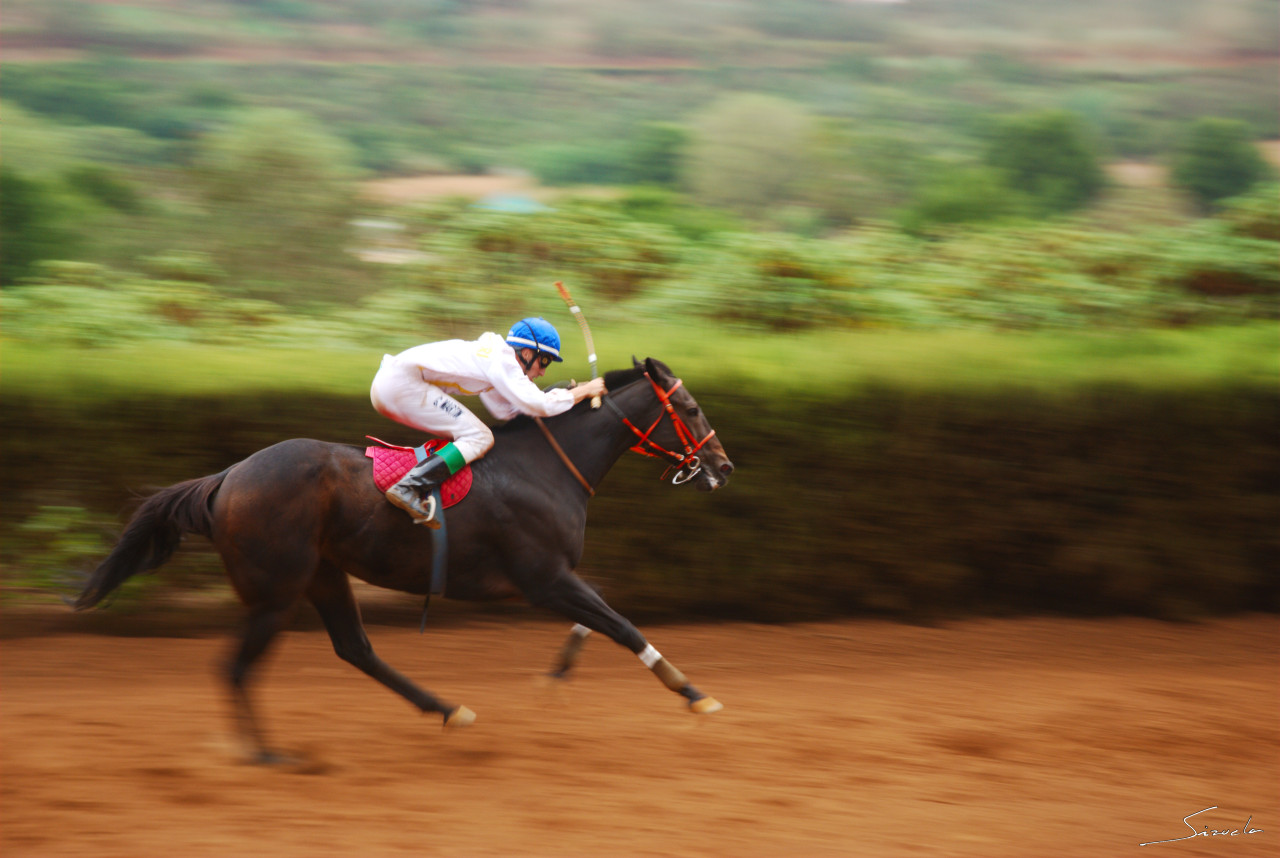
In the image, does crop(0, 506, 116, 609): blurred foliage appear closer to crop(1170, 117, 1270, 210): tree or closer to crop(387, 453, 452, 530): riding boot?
crop(387, 453, 452, 530): riding boot

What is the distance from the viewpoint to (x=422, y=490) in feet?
15.4

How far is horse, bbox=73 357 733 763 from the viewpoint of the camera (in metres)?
4.64

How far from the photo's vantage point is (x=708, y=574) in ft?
23.4

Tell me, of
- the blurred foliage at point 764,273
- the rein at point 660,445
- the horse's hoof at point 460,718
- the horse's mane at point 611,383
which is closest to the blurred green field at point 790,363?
the blurred foliage at point 764,273

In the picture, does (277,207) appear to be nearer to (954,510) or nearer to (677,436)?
(677,436)

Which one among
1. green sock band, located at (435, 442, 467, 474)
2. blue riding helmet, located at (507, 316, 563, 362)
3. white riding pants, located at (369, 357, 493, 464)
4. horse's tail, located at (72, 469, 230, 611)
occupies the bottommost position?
horse's tail, located at (72, 469, 230, 611)

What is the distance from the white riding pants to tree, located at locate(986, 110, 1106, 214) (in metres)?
12.2

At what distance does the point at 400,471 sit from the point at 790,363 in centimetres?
337

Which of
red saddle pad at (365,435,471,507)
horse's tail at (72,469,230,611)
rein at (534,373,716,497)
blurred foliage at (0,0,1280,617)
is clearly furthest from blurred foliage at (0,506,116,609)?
rein at (534,373,716,497)

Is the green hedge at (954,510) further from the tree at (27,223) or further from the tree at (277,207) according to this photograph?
the tree at (27,223)

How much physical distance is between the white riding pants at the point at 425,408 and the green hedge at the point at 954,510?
6.08ft

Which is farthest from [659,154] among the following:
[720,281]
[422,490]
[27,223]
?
[422,490]

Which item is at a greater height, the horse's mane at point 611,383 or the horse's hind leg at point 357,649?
the horse's mane at point 611,383

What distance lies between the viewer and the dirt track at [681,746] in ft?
13.7
